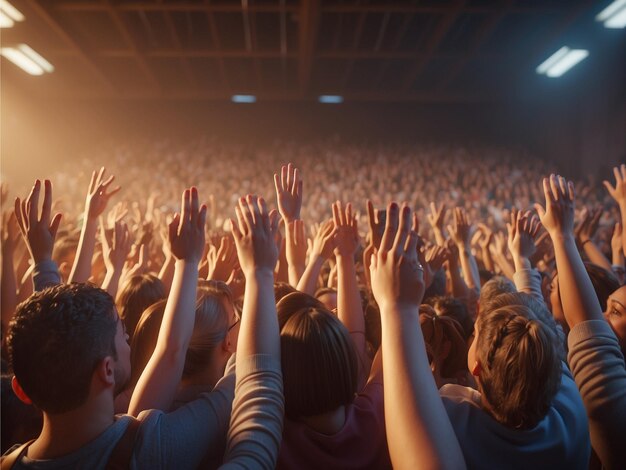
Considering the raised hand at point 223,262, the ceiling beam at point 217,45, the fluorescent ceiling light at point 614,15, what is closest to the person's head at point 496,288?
the raised hand at point 223,262

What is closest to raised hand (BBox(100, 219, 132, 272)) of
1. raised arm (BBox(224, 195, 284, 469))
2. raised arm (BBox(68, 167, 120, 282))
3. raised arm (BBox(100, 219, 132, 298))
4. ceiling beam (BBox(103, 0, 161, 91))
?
raised arm (BBox(100, 219, 132, 298))

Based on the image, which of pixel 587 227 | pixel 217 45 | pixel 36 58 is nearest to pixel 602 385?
pixel 587 227

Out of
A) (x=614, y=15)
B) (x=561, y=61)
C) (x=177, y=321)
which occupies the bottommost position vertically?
(x=177, y=321)

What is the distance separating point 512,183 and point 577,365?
11028 millimetres

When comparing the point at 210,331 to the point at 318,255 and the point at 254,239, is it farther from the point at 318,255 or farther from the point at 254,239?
the point at 318,255

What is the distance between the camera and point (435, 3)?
8.72 metres

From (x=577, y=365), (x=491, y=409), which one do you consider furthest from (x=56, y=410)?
(x=577, y=365)

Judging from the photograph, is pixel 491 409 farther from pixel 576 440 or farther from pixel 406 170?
pixel 406 170

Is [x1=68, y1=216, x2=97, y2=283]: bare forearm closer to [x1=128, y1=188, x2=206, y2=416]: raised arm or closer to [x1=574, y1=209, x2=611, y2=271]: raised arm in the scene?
[x1=128, y1=188, x2=206, y2=416]: raised arm

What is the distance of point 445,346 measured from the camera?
6.16 ft

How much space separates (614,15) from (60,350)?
1126cm

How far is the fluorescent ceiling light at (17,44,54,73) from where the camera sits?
10391 millimetres

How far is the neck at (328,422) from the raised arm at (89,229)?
1.48 m

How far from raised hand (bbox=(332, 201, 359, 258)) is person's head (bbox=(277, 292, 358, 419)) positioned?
0.85 m
